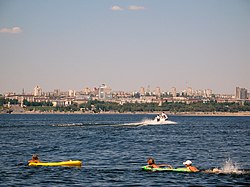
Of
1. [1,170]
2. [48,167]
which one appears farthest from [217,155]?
[1,170]

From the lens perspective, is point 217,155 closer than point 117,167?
No

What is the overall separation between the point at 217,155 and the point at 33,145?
907 inches

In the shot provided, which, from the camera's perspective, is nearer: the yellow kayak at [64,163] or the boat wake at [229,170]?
the boat wake at [229,170]

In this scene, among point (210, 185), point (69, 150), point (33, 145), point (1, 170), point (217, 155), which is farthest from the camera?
point (33, 145)

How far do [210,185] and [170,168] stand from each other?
6415 millimetres

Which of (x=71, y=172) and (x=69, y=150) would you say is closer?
(x=71, y=172)

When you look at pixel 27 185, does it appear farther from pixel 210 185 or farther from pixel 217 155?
pixel 217 155

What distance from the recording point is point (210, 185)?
35844 mm

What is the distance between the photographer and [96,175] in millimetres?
40094

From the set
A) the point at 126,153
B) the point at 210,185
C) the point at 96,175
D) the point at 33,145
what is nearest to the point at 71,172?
the point at 96,175

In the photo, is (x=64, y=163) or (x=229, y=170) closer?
A: (x=229, y=170)

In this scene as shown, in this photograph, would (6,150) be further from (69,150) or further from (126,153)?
(126,153)

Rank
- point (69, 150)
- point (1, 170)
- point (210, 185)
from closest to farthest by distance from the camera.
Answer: point (210, 185) → point (1, 170) → point (69, 150)

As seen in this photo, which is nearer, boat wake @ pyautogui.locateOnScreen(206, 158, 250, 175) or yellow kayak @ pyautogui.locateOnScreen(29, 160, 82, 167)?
boat wake @ pyautogui.locateOnScreen(206, 158, 250, 175)
